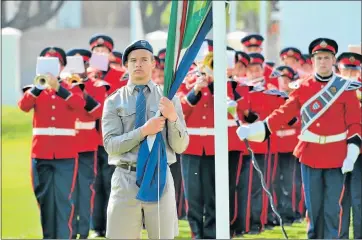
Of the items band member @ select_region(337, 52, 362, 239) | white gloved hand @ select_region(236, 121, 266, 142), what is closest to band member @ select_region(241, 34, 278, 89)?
band member @ select_region(337, 52, 362, 239)

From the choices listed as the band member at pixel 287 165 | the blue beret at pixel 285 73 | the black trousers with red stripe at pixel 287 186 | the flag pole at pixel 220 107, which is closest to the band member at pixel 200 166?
the band member at pixel 287 165

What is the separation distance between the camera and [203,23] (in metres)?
7.01

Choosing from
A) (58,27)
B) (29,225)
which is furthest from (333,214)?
(58,27)

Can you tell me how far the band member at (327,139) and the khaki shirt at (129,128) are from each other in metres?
2.60

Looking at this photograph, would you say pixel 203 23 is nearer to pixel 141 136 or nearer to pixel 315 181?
pixel 141 136

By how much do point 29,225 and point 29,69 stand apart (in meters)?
31.9

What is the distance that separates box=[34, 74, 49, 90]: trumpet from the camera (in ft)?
35.0

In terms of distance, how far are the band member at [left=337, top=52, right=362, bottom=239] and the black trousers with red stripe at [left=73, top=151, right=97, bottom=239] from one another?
2.38m

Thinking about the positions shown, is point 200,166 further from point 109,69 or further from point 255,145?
point 109,69

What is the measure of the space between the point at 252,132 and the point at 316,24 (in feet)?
44.3

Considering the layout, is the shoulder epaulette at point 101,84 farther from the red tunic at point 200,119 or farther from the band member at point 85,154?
the red tunic at point 200,119

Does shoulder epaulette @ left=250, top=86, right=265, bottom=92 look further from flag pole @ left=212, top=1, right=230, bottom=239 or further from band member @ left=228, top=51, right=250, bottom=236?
flag pole @ left=212, top=1, right=230, bottom=239

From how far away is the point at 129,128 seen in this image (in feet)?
25.5

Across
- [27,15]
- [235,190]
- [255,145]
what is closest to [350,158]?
[235,190]
